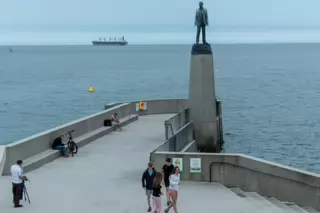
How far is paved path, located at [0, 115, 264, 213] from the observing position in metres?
15.9

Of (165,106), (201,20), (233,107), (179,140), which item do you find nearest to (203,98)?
(201,20)

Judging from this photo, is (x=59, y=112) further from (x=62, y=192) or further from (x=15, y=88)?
(x=62, y=192)

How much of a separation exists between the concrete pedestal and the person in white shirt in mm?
13122

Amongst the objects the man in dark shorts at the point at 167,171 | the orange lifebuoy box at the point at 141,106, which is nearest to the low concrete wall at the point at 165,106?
the orange lifebuoy box at the point at 141,106

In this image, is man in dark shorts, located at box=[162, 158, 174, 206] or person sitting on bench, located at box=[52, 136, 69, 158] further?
person sitting on bench, located at box=[52, 136, 69, 158]

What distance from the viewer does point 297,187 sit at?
56.4 ft

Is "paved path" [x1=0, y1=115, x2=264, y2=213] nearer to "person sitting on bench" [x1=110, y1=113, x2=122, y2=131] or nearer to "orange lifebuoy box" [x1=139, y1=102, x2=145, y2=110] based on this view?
"person sitting on bench" [x1=110, y1=113, x2=122, y2=131]

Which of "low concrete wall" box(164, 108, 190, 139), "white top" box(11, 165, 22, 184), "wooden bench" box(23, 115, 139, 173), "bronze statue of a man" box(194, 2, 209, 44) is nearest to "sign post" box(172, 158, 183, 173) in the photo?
"low concrete wall" box(164, 108, 190, 139)

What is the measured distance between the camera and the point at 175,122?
25156mm

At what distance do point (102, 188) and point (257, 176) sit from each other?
186 inches

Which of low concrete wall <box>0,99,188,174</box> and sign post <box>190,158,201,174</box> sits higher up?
low concrete wall <box>0,99,188,174</box>

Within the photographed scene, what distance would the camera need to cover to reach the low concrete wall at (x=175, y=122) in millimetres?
23547

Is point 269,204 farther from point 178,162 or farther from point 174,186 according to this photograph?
point 178,162

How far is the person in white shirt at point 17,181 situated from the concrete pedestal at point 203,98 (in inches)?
517
